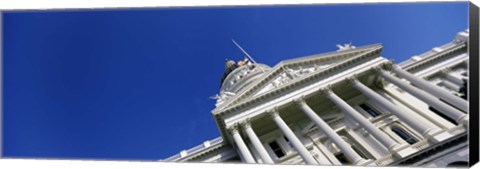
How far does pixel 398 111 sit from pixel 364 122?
1536mm

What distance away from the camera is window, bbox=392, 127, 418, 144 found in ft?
62.0

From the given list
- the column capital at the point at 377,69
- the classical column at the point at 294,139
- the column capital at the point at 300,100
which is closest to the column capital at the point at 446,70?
the column capital at the point at 377,69

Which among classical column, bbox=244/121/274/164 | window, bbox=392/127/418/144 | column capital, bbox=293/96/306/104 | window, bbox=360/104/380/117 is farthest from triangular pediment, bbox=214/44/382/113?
window, bbox=392/127/418/144

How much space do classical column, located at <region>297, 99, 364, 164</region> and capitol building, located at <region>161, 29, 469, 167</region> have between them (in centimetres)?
5

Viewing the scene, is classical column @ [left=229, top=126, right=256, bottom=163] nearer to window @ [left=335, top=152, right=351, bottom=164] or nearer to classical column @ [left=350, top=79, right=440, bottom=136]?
window @ [left=335, top=152, right=351, bottom=164]

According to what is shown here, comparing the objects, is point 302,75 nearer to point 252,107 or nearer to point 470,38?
point 252,107

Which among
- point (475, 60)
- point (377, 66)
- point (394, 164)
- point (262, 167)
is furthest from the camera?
point (377, 66)

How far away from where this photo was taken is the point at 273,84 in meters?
24.2

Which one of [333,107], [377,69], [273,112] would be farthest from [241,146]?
[377,69]

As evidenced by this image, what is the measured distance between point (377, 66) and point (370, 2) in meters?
10.3

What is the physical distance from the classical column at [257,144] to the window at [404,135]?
618 centimetres

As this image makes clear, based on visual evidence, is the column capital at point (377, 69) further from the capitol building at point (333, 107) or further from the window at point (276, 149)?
the window at point (276, 149)

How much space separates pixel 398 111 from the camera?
1816 centimetres

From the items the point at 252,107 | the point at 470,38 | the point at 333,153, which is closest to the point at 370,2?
the point at 470,38
